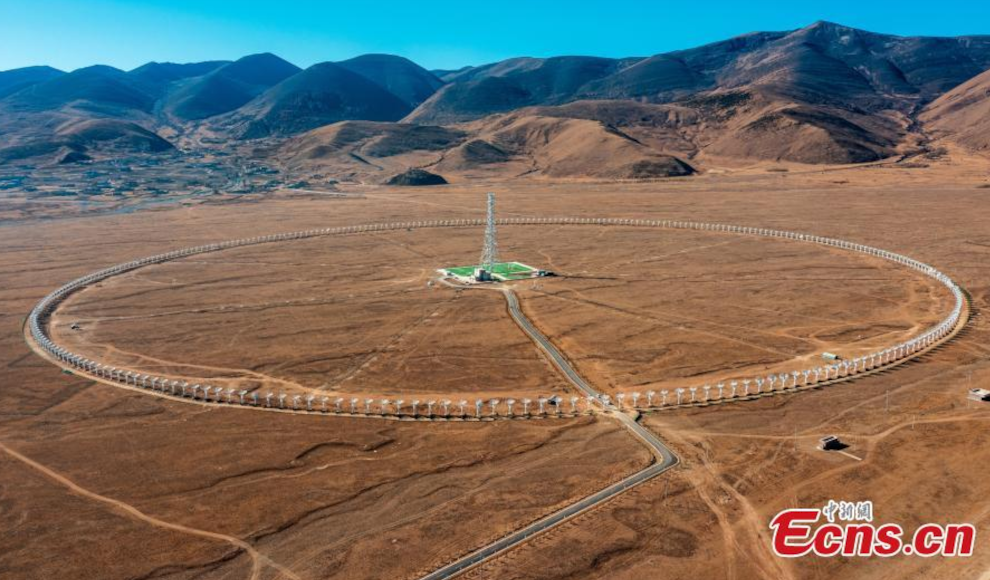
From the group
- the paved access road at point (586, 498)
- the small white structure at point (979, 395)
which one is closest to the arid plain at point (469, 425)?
the paved access road at point (586, 498)

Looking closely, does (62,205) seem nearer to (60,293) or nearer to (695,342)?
(60,293)

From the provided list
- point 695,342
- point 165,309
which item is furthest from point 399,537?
point 165,309

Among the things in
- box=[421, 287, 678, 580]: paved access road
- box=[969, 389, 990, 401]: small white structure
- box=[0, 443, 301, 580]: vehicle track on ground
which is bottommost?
box=[0, 443, 301, 580]: vehicle track on ground

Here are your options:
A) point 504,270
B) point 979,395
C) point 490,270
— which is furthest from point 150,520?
point 504,270

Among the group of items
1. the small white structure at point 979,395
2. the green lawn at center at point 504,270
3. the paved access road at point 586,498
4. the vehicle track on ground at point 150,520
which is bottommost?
the vehicle track on ground at point 150,520

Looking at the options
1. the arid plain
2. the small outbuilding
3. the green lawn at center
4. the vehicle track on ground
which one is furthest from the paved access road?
the green lawn at center

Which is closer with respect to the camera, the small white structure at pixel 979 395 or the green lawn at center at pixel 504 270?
the small white structure at pixel 979 395

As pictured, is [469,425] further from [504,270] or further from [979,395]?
[504,270]

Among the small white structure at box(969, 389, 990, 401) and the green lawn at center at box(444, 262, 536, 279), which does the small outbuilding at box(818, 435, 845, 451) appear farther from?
the green lawn at center at box(444, 262, 536, 279)

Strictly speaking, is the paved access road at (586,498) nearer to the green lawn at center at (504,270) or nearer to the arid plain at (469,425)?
the arid plain at (469,425)
